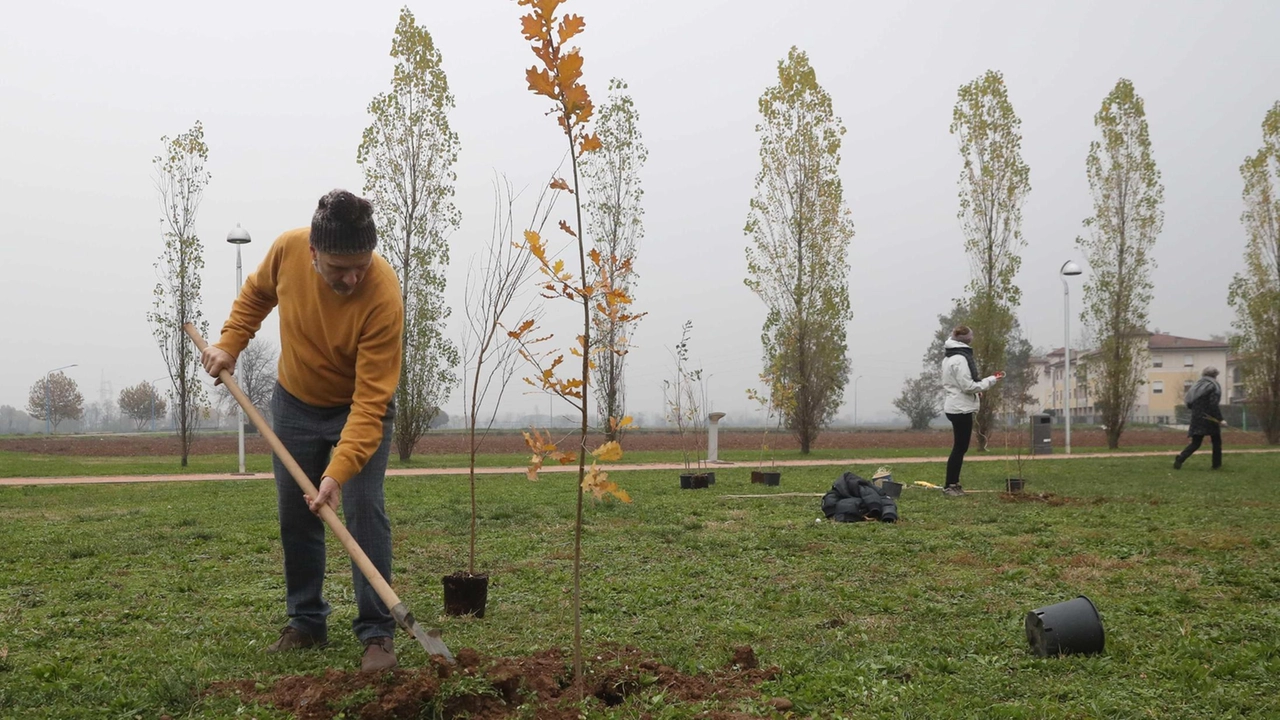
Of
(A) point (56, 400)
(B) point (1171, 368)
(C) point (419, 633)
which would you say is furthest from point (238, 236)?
(B) point (1171, 368)

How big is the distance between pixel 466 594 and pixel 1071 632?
2.54 m

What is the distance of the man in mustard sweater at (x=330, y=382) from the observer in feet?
10.5

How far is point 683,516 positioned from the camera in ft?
26.4

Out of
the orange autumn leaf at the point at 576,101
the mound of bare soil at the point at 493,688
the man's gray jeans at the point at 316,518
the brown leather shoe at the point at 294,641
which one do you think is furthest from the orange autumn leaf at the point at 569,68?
the brown leather shoe at the point at 294,641

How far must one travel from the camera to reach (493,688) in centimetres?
281

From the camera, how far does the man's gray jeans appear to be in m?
3.45

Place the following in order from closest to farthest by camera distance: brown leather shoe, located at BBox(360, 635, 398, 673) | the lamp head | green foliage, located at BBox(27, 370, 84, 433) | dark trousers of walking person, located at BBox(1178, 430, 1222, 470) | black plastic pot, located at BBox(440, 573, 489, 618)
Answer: brown leather shoe, located at BBox(360, 635, 398, 673) < black plastic pot, located at BBox(440, 573, 489, 618) < dark trousers of walking person, located at BBox(1178, 430, 1222, 470) < the lamp head < green foliage, located at BBox(27, 370, 84, 433)

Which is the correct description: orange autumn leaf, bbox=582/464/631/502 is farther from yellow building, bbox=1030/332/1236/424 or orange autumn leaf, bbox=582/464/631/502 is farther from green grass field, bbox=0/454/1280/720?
yellow building, bbox=1030/332/1236/424

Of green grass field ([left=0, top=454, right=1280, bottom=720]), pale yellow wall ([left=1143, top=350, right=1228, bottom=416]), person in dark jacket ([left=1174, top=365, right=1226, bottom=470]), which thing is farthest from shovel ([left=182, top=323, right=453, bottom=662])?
pale yellow wall ([left=1143, top=350, right=1228, bottom=416])

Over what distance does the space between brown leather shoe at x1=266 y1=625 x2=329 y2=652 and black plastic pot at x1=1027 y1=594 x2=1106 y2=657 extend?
9.26 ft

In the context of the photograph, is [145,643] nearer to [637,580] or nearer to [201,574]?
[201,574]

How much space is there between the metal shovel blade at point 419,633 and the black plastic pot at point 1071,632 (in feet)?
7.18

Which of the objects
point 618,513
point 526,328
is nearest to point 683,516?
point 618,513

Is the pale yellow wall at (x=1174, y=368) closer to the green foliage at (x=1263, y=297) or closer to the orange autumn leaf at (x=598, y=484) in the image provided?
the green foliage at (x=1263, y=297)
